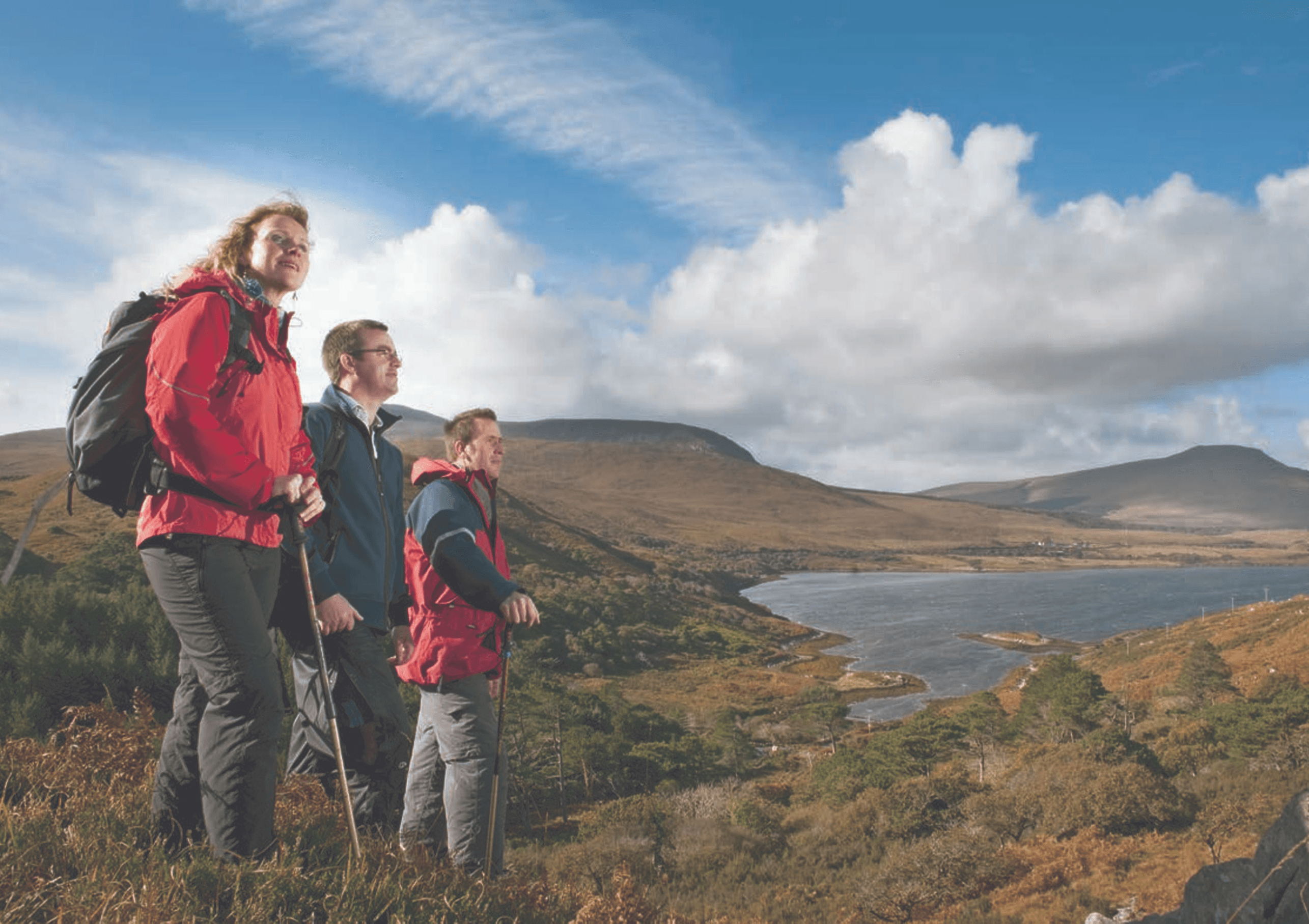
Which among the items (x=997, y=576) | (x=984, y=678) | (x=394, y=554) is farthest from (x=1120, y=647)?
(x=997, y=576)

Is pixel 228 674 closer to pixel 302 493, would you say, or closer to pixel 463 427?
pixel 302 493

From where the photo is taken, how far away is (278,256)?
9.86ft

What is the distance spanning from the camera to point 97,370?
253 centimetres

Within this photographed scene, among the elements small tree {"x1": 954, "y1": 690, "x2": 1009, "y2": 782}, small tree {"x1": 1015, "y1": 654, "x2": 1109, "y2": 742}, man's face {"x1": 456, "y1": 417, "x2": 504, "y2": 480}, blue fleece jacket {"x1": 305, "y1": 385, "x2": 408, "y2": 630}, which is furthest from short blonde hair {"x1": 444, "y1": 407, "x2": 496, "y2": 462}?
small tree {"x1": 1015, "y1": 654, "x2": 1109, "y2": 742}

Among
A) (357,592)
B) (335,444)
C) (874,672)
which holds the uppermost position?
(335,444)

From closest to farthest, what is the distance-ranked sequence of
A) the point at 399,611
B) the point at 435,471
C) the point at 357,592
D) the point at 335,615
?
the point at 335,615 < the point at 357,592 < the point at 399,611 < the point at 435,471

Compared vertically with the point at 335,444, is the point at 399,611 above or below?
below

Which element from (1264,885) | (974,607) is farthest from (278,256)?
(974,607)

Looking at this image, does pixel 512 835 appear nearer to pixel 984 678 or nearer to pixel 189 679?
pixel 189 679

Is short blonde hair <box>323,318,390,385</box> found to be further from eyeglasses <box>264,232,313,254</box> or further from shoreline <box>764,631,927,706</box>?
shoreline <box>764,631,927,706</box>

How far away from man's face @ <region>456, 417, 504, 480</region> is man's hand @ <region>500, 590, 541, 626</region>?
0.78 m

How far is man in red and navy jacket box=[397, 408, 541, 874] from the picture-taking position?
3.60 m

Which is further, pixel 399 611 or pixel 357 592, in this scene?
pixel 399 611

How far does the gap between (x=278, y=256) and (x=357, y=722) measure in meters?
1.92
